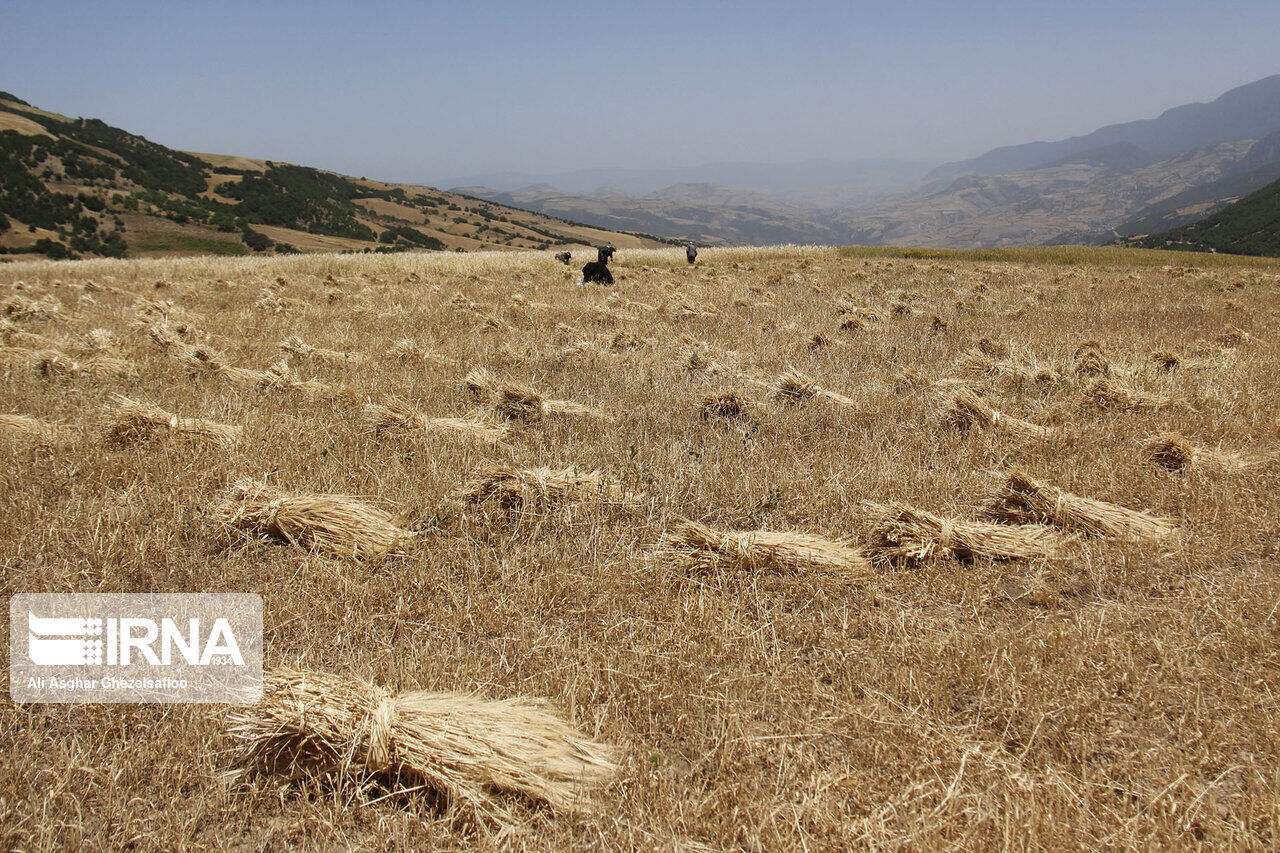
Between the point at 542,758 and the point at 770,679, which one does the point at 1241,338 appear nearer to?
the point at 770,679

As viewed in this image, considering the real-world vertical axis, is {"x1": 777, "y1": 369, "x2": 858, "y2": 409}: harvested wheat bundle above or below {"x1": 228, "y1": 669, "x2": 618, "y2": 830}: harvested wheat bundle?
above

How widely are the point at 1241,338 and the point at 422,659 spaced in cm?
1003

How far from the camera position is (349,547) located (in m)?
2.72

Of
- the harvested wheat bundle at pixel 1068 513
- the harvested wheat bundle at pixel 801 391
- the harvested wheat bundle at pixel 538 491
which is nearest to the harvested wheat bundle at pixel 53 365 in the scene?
the harvested wheat bundle at pixel 538 491

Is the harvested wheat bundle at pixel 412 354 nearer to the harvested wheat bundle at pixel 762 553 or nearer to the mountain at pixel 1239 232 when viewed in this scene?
the harvested wheat bundle at pixel 762 553

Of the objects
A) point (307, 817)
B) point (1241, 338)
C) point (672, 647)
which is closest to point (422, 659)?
point (307, 817)

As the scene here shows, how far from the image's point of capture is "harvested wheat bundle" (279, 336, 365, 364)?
6.33m

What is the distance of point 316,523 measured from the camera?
2.79 meters

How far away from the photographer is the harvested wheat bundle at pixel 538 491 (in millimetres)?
3145

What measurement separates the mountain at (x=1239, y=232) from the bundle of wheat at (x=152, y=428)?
293ft

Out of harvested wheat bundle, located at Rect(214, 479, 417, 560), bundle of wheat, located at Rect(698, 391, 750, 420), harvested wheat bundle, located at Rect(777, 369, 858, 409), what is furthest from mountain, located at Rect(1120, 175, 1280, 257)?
harvested wheat bundle, located at Rect(214, 479, 417, 560)

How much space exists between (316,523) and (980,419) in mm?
4233

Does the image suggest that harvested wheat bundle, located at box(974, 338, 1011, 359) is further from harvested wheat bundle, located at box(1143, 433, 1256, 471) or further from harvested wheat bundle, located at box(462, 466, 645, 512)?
harvested wheat bundle, located at box(462, 466, 645, 512)

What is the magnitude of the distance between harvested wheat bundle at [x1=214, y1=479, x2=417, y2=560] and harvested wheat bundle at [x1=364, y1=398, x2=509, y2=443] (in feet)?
4.23
